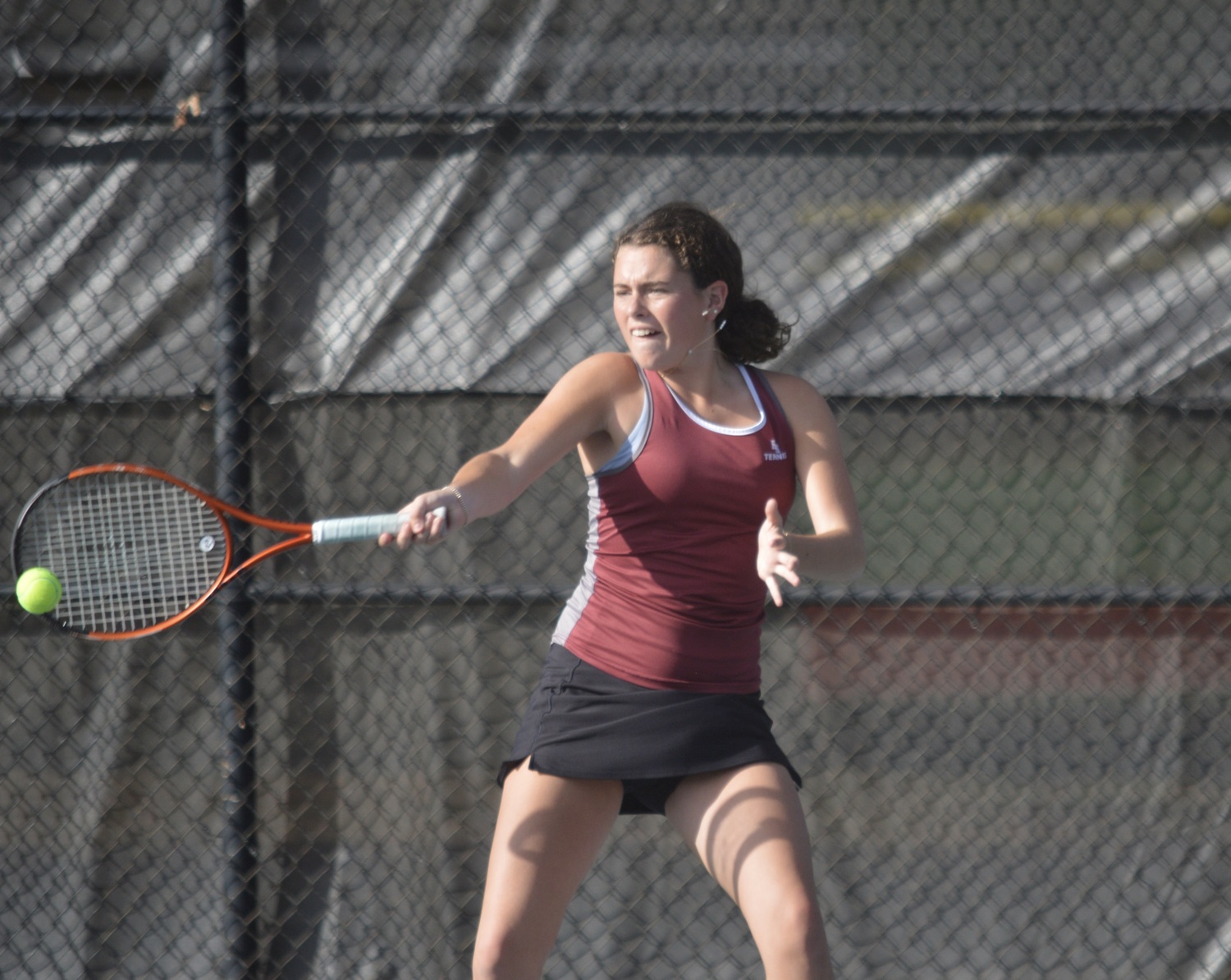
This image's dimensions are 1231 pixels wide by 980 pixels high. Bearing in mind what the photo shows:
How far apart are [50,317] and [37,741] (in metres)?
1.04

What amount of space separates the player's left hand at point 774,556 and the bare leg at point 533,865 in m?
0.50

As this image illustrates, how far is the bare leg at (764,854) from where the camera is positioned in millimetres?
1735

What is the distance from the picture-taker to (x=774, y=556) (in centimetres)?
164

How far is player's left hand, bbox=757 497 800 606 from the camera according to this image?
161 cm

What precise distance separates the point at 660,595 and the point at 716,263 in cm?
58

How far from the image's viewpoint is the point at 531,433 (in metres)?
1.88

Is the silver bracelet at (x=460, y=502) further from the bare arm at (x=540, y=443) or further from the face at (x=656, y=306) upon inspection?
the face at (x=656, y=306)

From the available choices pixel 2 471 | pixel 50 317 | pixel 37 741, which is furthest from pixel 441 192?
pixel 37 741

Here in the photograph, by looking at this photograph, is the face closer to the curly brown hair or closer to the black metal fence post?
the curly brown hair

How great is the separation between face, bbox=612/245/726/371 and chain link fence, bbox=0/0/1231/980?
0.88 m

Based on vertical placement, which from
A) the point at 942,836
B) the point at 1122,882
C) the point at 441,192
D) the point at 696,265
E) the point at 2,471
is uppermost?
the point at 441,192

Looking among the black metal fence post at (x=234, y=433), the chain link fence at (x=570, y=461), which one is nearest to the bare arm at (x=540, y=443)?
the chain link fence at (x=570, y=461)

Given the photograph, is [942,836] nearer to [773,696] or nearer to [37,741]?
[773,696]

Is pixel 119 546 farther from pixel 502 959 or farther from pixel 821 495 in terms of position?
pixel 821 495
